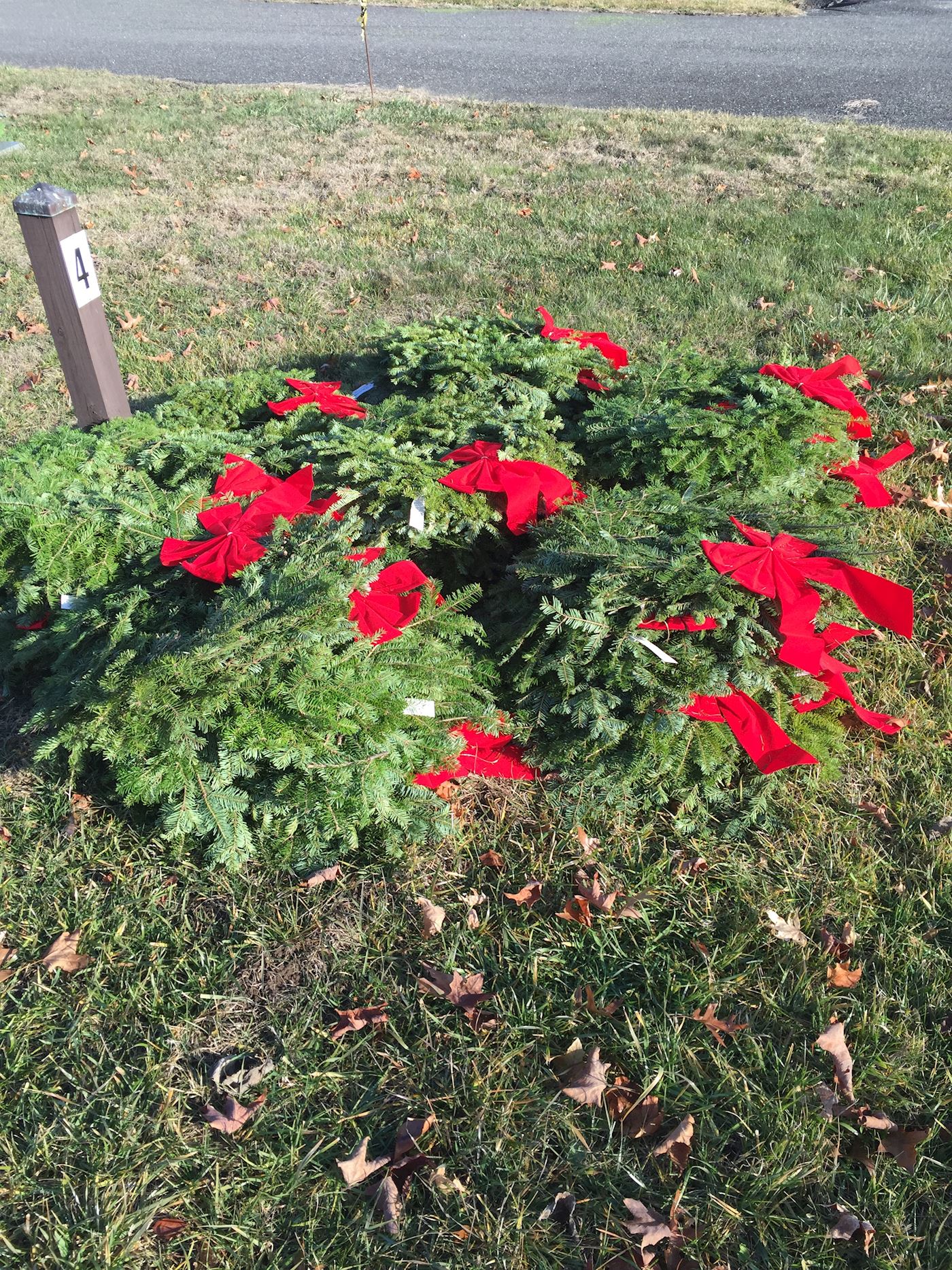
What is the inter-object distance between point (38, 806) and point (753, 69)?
13348mm

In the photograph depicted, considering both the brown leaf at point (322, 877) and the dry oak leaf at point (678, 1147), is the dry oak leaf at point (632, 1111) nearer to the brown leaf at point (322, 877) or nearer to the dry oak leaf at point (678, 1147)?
the dry oak leaf at point (678, 1147)

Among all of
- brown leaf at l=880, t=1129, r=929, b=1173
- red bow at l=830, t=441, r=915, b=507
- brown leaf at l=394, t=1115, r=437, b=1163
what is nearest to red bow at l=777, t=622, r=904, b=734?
red bow at l=830, t=441, r=915, b=507

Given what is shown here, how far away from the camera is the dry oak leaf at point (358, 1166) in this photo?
2164 mm

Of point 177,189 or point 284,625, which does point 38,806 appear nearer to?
point 284,625

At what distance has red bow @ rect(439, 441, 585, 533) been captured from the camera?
3.26 m

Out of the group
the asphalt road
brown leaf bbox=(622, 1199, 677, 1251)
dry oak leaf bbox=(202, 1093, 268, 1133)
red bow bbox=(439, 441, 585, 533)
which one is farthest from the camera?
the asphalt road

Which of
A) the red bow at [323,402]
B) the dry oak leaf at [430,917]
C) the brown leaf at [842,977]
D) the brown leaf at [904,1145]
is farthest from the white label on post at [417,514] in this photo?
the brown leaf at [904,1145]

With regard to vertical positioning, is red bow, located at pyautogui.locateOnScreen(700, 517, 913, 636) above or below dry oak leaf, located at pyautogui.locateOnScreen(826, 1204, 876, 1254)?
above

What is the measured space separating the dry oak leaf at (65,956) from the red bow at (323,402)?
2.27m

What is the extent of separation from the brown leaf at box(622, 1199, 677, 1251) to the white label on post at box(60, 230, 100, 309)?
367cm

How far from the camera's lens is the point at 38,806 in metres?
3.09

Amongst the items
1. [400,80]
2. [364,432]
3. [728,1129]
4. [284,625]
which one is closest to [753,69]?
[400,80]

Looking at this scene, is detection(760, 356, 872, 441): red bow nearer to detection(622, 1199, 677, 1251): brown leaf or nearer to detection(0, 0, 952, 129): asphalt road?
detection(622, 1199, 677, 1251): brown leaf

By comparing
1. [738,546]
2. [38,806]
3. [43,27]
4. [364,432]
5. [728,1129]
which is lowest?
[728,1129]
